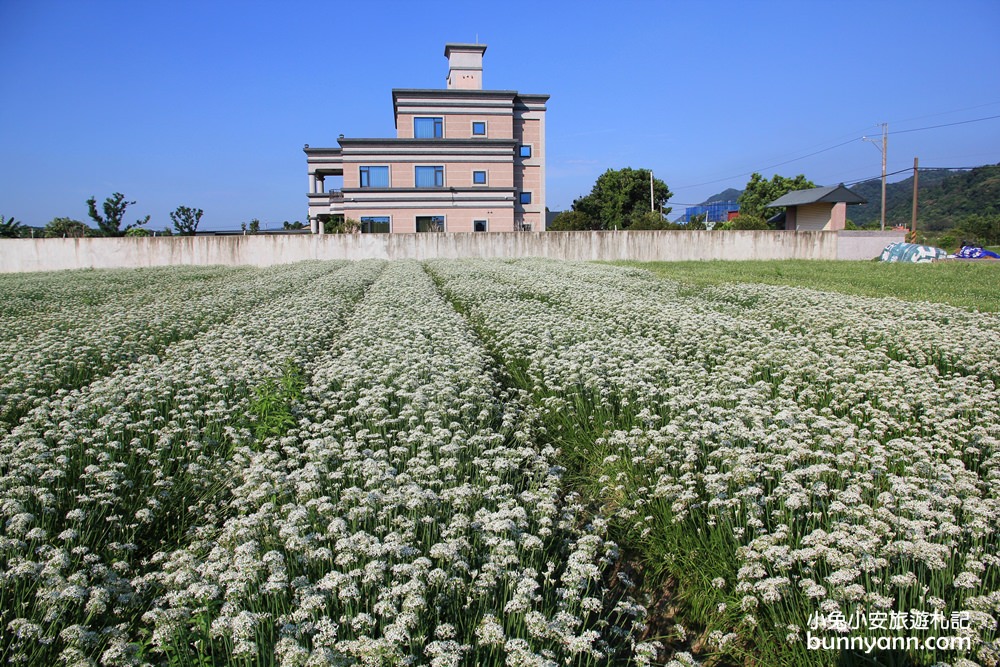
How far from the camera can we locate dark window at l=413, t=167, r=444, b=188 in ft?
162

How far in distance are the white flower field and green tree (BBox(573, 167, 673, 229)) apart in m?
67.7

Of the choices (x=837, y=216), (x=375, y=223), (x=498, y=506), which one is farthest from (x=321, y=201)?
(x=498, y=506)

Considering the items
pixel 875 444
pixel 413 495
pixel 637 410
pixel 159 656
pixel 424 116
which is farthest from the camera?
pixel 424 116

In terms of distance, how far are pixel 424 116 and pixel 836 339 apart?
49539 mm

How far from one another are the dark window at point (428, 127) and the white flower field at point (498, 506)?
48.1 m

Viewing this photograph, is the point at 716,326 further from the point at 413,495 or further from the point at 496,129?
the point at 496,129

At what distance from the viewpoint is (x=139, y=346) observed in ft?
30.3

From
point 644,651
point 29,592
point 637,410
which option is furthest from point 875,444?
point 29,592

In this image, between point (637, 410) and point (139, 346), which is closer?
point (637, 410)

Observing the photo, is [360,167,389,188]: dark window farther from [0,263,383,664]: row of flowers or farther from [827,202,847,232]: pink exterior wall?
[0,263,383,664]: row of flowers

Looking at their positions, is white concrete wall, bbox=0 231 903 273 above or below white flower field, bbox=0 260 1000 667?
above

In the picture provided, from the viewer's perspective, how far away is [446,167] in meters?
49.8

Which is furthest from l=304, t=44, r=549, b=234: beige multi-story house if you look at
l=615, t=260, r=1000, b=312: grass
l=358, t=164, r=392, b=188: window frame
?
l=615, t=260, r=1000, b=312: grass

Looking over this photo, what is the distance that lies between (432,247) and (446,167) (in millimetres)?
17903
